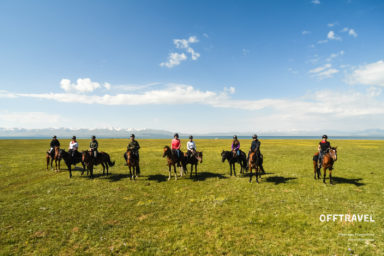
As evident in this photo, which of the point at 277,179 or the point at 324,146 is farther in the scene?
the point at 277,179

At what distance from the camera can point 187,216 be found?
9.07 meters

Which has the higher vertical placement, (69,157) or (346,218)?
(69,157)

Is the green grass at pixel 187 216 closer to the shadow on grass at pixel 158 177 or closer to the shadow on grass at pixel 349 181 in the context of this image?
the shadow on grass at pixel 349 181

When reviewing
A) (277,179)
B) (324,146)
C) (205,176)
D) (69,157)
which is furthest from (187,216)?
(69,157)

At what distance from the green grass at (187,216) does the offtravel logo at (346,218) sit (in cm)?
34

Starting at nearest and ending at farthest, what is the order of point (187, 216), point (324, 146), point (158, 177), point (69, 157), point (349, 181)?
point (187, 216) → point (324, 146) → point (349, 181) → point (158, 177) → point (69, 157)

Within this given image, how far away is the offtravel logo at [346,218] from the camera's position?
334 inches

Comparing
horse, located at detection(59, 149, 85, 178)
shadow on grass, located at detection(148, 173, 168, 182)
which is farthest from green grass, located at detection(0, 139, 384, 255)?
horse, located at detection(59, 149, 85, 178)

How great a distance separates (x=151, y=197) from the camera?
11805mm

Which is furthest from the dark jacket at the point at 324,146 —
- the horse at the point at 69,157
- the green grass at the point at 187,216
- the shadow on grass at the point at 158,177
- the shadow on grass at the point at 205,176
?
the horse at the point at 69,157

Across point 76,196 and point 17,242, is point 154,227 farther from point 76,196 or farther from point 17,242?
point 76,196

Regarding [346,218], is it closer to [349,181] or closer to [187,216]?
[187,216]

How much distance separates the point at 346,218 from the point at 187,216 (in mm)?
8074

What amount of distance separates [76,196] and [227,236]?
10.8 metres
